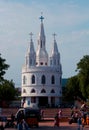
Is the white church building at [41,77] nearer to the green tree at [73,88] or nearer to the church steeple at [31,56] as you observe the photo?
the church steeple at [31,56]

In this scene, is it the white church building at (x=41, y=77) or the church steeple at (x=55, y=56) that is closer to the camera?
the white church building at (x=41, y=77)

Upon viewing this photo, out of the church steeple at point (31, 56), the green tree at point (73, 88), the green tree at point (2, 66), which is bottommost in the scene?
the green tree at point (2, 66)

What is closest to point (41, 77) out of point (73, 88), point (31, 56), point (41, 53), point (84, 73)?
point (31, 56)

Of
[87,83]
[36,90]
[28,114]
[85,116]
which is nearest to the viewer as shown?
[28,114]

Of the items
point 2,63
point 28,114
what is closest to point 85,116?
point 28,114

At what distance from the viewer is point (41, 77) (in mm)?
117125

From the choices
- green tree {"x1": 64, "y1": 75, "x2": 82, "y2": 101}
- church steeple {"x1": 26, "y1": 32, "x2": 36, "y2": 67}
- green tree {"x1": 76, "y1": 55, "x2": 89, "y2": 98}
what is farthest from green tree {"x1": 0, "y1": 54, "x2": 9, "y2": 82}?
church steeple {"x1": 26, "y1": 32, "x2": 36, "y2": 67}

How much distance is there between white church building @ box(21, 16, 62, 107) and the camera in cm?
11631

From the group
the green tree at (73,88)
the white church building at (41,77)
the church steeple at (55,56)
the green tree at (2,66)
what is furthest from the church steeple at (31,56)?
the green tree at (2,66)

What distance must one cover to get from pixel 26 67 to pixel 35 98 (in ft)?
26.3

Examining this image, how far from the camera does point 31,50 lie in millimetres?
118812

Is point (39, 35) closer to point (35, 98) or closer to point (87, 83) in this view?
point (35, 98)

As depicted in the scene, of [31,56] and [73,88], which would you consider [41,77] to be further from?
[73,88]

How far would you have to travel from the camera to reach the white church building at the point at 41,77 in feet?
382
